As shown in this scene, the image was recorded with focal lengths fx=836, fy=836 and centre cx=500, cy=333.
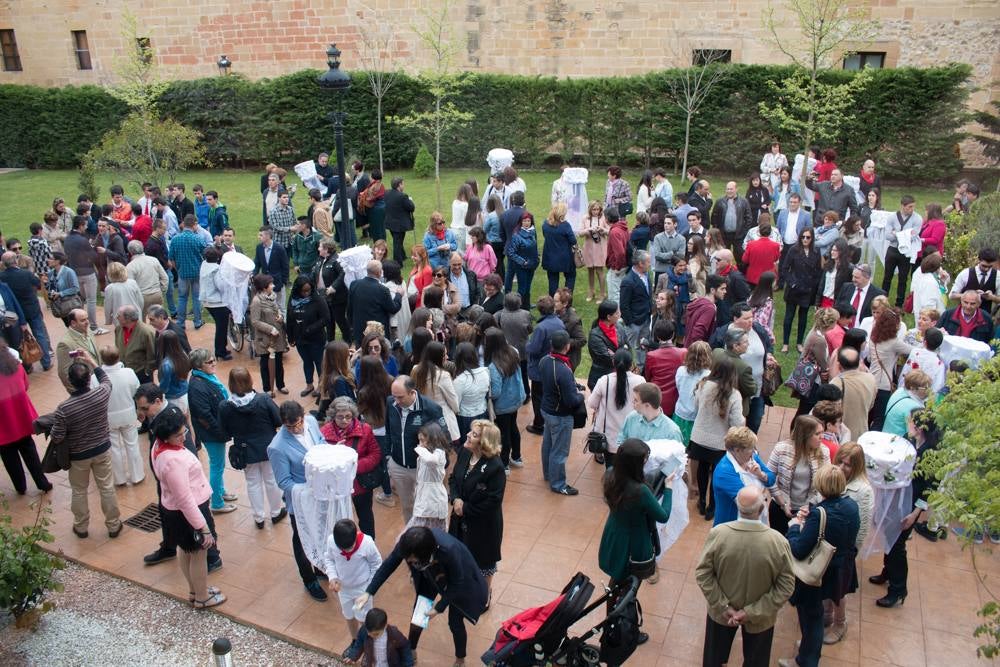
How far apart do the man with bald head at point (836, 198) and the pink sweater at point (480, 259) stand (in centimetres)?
548

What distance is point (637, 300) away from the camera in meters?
9.87

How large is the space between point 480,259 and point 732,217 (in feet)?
14.3

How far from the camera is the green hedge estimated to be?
19922 millimetres

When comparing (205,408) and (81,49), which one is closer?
(205,408)

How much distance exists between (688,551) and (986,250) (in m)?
5.41

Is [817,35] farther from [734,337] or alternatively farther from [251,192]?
[251,192]

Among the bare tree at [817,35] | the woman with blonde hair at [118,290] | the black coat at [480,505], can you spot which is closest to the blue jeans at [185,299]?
the woman with blonde hair at [118,290]

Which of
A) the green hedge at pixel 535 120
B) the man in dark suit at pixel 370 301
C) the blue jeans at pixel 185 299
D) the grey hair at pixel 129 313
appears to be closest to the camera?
the grey hair at pixel 129 313

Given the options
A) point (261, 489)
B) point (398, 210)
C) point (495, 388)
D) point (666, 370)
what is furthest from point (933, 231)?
point (261, 489)

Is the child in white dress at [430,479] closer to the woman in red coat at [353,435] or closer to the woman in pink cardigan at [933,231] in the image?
the woman in red coat at [353,435]

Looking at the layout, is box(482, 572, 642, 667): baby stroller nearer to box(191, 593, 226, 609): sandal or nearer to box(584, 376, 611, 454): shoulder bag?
box(584, 376, 611, 454): shoulder bag

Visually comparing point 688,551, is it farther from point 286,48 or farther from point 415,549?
point 286,48

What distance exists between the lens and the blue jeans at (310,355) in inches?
389

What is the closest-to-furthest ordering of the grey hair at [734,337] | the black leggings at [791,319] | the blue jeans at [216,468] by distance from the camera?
the grey hair at [734,337], the blue jeans at [216,468], the black leggings at [791,319]
